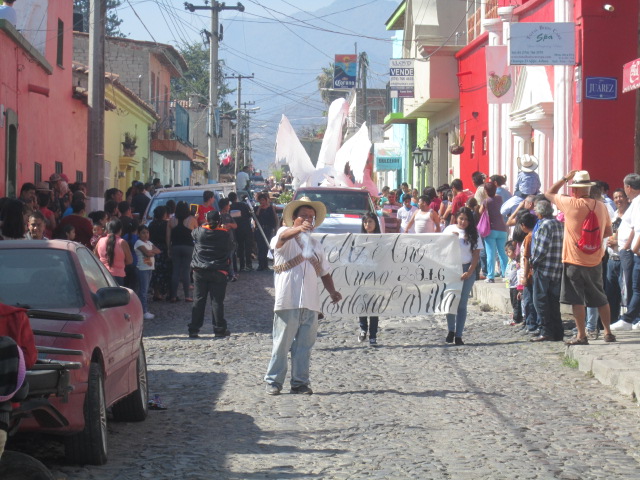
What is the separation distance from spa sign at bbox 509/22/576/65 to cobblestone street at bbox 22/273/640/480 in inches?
281

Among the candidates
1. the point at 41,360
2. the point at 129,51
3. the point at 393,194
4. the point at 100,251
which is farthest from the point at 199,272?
the point at 129,51

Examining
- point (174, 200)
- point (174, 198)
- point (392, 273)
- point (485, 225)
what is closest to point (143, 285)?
point (392, 273)

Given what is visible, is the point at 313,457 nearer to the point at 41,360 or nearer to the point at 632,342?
the point at 41,360

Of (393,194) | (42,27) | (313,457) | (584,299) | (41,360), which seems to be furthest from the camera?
(393,194)

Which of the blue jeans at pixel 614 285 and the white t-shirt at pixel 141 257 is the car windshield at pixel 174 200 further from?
the blue jeans at pixel 614 285

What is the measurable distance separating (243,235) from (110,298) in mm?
16865

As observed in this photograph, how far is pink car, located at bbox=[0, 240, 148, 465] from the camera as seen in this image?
20.9ft

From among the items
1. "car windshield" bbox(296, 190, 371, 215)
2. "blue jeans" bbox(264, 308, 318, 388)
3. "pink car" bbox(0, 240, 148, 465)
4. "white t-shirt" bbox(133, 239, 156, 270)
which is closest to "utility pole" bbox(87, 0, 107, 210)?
"white t-shirt" bbox(133, 239, 156, 270)

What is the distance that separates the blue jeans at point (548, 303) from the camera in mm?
13109

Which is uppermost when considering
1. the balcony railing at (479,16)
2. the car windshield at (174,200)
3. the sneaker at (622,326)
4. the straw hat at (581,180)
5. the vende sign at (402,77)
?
the balcony railing at (479,16)

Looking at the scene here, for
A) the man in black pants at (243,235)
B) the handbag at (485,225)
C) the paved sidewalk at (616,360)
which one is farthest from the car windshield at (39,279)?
the man in black pants at (243,235)

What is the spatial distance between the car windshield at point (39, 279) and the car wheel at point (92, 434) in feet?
2.76

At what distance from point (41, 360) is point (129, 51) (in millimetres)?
38166

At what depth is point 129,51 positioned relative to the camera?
1702 inches
